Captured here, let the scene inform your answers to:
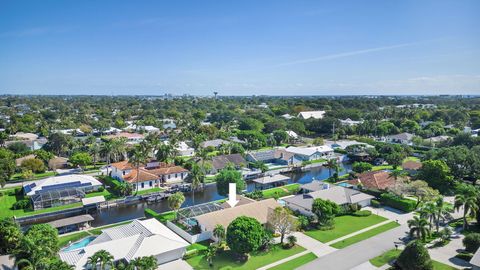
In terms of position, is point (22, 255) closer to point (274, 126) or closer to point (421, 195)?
point (421, 195)

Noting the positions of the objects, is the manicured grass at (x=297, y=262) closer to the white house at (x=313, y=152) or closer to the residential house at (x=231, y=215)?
the residential house at (x=231, y=215)

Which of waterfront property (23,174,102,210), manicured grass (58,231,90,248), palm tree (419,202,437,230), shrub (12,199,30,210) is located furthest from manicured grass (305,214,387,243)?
shrub (12,199,30,210)

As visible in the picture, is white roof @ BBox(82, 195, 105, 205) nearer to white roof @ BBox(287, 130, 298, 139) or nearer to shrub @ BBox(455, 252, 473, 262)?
shrub @ BBox(455, 252, 473, 262)

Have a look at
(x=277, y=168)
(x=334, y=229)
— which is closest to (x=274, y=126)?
(x=277, y=168)

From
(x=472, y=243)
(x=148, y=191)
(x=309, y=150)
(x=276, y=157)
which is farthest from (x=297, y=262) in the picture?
(x=309, y=150)

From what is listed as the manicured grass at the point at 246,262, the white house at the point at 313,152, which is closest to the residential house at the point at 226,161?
the white house at the point at 313,152

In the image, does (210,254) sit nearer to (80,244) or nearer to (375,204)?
(80,244)

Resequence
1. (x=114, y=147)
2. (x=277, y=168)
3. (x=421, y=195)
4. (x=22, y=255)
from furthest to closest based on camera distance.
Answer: (x=277, y=168)
(x=114, y=147)
(x=421, y=195)
(x=22, y=255)
